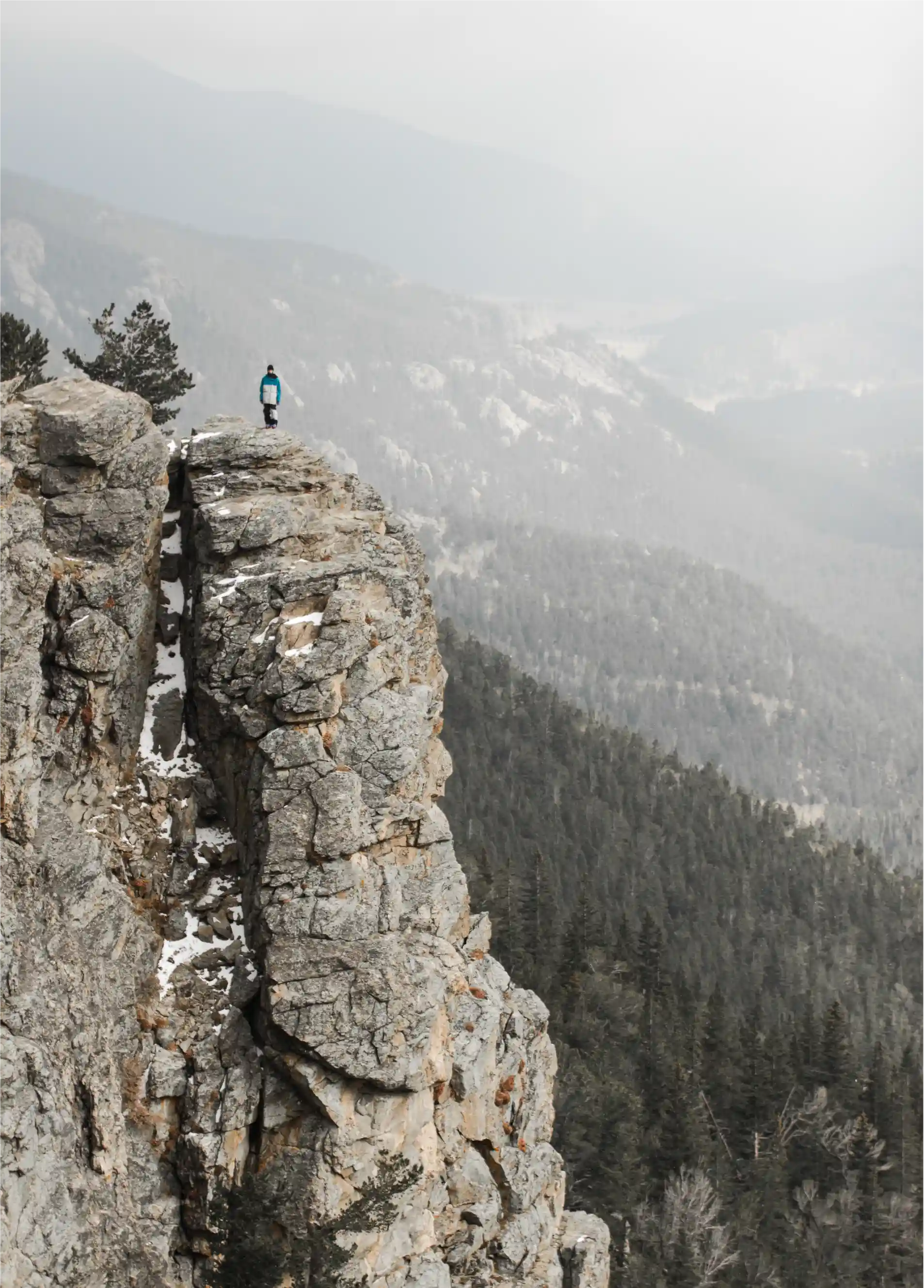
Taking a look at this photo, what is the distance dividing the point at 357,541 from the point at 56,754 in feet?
31.4

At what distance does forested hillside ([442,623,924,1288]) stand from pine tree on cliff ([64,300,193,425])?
39.4 m

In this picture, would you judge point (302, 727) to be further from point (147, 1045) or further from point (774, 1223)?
point (774, 1223)

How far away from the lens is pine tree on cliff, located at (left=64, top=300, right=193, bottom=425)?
51031 mm

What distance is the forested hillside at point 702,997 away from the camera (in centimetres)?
6538

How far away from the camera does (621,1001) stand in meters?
84.8

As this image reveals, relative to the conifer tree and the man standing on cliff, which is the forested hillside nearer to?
the conifer tree

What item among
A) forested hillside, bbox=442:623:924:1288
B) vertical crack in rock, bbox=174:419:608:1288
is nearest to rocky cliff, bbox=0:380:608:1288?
vertical crack in rock, bbox=174:419:608:1288

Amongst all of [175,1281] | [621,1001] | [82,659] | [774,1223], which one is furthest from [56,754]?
[621,1001]

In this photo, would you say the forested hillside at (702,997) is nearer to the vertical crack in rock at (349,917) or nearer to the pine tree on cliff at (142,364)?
the vertical crack in rock at (349,917)

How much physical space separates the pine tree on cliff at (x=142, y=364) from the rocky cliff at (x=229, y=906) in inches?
674

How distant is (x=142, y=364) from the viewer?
51.9m

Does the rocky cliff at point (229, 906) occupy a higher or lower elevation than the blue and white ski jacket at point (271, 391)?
lower

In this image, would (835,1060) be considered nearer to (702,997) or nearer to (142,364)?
(702,997)

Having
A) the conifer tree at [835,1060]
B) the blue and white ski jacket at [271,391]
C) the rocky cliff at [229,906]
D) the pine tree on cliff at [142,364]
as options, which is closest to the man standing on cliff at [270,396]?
the blue and white ski jacket at [271,391]
